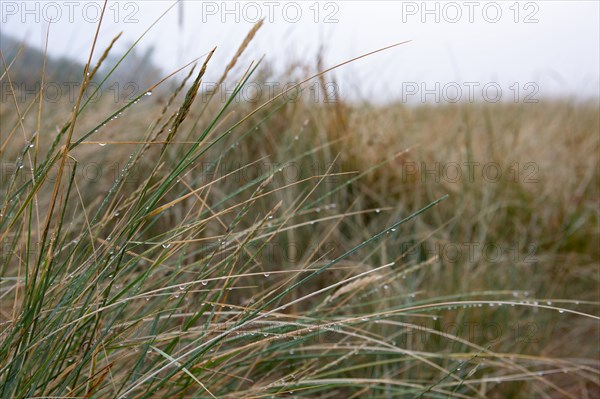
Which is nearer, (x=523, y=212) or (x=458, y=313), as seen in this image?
(x=458, y=313)

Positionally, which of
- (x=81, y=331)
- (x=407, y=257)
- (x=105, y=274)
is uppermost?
(x=105, y=274)

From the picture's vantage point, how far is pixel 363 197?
2.83 meters

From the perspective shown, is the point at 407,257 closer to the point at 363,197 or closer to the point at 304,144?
the point at 363,197

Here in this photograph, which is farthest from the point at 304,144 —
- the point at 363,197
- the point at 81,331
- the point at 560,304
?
the point at 81,331

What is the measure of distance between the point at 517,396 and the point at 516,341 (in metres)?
0.22

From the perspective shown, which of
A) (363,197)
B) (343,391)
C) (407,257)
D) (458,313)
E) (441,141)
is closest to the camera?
(343,391)

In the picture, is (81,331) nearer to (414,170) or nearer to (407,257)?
(407,257)

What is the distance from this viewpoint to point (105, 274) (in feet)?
3.79

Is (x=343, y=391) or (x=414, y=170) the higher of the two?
(x=414, y=170)

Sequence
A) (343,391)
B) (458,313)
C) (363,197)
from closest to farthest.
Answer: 1. (343,391)
2. (458,313)
3. (363,197)

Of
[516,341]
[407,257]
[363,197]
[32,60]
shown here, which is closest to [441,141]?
[363,197]

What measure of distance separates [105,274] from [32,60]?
2881mm

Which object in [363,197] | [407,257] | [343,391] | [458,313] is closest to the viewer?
[343,391]

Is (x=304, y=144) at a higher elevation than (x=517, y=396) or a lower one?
higher
